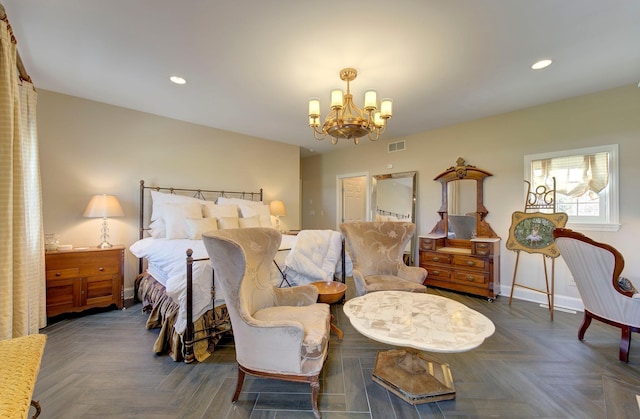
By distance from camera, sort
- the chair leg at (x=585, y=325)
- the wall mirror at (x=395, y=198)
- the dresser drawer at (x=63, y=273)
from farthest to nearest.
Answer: the wall mirror at (x=395, y=198) < the dresser drawer at (x=63, y=273) < the chair leg at (x=585, y=325)

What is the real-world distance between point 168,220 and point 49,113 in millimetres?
1887

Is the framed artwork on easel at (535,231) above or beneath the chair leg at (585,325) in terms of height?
above

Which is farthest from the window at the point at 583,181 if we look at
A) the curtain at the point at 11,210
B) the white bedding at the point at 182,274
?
the curtain at the point at 11,210

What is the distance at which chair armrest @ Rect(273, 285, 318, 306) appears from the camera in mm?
2066

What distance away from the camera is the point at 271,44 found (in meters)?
2.21

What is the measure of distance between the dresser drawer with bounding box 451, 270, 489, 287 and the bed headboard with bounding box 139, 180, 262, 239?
12.2 ft

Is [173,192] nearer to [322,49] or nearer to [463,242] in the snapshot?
[322,49]

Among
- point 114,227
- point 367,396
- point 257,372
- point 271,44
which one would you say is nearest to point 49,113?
point 114,227

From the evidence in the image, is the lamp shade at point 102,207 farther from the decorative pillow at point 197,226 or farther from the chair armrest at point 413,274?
the chair armrest at point 413,274

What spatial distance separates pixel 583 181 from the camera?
3199 millimetres

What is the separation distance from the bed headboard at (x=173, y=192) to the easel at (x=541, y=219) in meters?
4.21

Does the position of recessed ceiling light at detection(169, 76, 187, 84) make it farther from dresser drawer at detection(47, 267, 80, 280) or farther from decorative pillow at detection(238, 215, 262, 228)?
dresser drawer at detection(47, 267, 80, 280)

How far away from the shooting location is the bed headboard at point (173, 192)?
146 inches

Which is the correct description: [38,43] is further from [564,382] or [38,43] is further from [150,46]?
[564,382]
